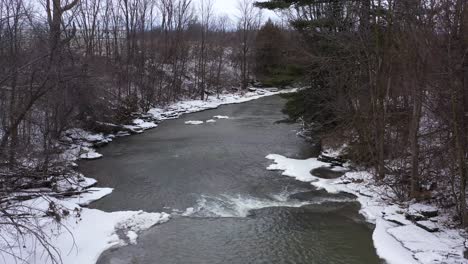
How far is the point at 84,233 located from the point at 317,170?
30.9 ft

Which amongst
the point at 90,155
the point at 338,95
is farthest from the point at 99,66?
the point at 338,95

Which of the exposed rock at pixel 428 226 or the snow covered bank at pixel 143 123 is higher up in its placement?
the snow covered bank at pixel 143 123

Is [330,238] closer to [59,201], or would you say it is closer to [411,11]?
[411,11]

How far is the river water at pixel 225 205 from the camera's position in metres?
9.14

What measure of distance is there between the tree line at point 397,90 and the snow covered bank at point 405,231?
1.73ft

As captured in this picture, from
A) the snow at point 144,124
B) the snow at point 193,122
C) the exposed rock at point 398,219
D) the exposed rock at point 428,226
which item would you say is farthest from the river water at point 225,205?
the snow at point 193,122

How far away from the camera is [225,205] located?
40.2 feet

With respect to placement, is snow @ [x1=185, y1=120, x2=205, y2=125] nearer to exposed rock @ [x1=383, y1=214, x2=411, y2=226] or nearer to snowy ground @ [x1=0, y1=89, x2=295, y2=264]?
snowy ground @ [x1=0, y1=89, x2=295, y2=264]

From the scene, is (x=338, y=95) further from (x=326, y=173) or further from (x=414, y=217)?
(x=414, y=217)

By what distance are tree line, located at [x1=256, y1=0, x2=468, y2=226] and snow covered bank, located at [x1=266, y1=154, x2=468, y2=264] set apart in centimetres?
53

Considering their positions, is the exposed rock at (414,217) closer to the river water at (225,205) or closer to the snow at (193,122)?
the river water at (225,205)

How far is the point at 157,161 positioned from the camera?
1755 cm

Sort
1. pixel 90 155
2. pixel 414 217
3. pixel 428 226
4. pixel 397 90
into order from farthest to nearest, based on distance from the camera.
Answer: pixel 90 155 < pixel 397 90 < pixel 414 217 < pixel 428 226

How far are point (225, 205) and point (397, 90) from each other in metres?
6.66
